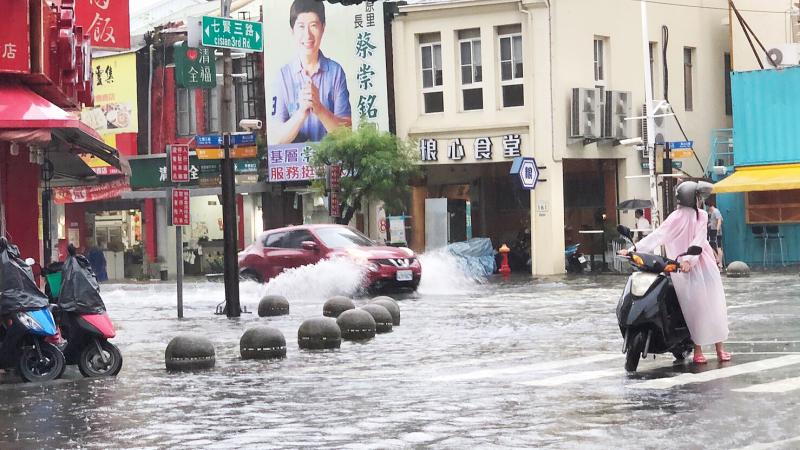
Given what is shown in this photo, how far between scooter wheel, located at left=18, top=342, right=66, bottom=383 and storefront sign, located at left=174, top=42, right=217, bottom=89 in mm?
10753

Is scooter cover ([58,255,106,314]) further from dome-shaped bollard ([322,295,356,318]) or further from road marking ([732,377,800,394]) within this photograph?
A: dome-shaped bollard ([322,295,356,318])

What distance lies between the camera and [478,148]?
1613 inches

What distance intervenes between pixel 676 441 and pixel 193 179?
134 ft

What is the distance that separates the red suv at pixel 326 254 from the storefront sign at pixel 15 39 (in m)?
12.4

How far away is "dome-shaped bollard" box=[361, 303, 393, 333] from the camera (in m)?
19.8

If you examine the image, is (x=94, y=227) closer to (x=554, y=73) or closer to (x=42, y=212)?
(x=554, y=73)

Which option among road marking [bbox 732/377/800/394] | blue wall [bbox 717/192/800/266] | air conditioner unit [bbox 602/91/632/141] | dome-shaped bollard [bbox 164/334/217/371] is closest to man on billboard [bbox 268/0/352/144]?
air conditioner unit [bbox 602/91/632/141]

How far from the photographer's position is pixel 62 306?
575 inches

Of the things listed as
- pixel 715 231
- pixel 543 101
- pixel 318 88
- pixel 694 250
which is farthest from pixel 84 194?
pixel 694 250

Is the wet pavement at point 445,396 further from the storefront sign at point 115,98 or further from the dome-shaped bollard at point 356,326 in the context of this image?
the storefront sign at point 115,98

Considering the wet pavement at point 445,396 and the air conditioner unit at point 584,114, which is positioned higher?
the air conditioner unit at point 584,114

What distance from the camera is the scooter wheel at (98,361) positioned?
1477 centimetres

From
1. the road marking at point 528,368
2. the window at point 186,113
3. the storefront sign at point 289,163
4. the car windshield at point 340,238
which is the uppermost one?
the window at point 186,113

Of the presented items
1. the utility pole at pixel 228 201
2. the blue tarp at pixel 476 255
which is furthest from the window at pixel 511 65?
the utility pole at pixel 228 201
